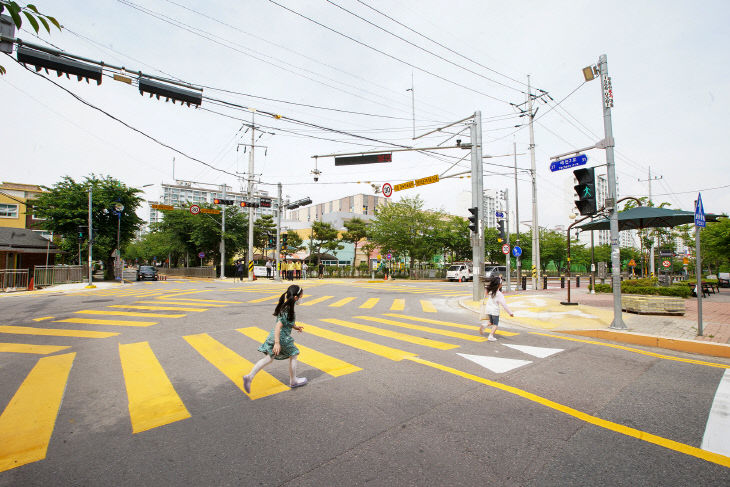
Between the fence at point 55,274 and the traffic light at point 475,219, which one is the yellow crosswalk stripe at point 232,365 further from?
the fence at point 55,274

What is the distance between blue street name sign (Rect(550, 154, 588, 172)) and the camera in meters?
9.15

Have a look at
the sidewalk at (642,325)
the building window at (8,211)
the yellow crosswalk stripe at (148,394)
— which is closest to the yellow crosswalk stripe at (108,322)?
the yellow crosswalk stripe at (148,394)

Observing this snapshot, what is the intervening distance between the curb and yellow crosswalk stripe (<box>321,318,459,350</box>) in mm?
3757

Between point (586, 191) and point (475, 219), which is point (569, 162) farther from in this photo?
point (475, 219)

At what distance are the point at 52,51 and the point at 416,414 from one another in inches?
360

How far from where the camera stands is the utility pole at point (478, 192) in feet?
50.1

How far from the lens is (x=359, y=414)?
3.80 meters

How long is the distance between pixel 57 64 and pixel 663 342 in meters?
13.4

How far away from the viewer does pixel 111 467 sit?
9.34 feet

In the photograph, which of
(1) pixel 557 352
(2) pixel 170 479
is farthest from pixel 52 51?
(1) pixel 557 352

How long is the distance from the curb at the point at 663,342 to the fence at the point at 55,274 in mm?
31733

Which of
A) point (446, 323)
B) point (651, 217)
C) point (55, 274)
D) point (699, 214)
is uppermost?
point (651, 217)

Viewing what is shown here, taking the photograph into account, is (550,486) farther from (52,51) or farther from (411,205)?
(411,205)

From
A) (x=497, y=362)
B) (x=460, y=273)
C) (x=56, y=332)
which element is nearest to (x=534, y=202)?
(x=460, y=273)
